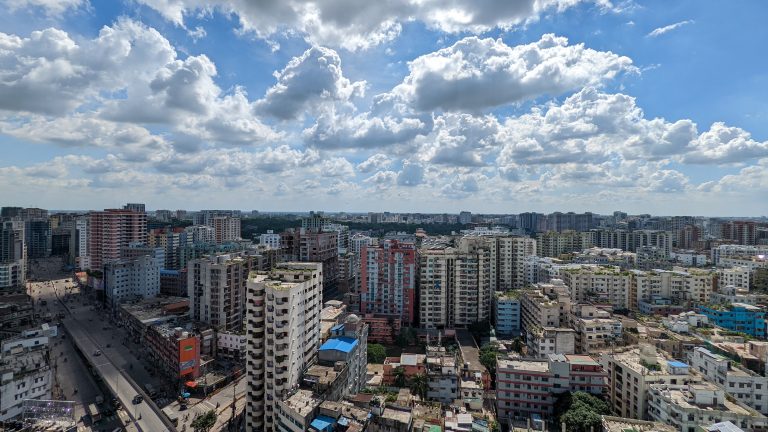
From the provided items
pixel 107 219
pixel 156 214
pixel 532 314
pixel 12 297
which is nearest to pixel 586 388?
pixel 532 314

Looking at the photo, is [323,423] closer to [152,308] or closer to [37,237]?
[152,308]

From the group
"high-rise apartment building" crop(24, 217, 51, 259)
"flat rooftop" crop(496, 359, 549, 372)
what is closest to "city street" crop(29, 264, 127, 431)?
"flat rooftop" crop(496, 359, 549, 372)

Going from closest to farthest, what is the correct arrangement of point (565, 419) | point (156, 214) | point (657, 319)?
point (565, 419) → point (657, 319) → point (156, 214)

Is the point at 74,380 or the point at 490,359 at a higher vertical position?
the point at 490,359

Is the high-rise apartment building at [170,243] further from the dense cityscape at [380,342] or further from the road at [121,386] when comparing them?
the road at [121,386]

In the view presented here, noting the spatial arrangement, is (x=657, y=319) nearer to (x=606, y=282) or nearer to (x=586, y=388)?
(x=606, y=282)

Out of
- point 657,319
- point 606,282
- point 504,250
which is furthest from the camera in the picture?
point 504,250

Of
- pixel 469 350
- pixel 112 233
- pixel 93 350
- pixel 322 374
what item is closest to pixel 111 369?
pixel 93 350
